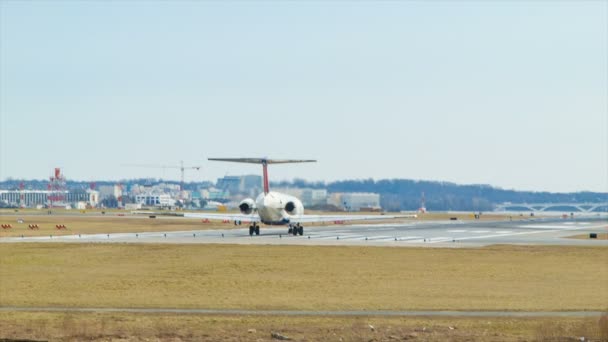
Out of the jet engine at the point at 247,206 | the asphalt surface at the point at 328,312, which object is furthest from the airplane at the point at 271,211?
the asphalt surface at the point at 328,312

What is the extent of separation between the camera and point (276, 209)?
97312mm

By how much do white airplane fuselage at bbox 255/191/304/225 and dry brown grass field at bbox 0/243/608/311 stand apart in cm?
2075

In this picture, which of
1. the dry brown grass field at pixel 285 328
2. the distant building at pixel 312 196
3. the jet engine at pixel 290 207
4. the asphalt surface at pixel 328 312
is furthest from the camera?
the distant building at pixel 312 196

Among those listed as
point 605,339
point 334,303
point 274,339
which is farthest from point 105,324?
point 605,339

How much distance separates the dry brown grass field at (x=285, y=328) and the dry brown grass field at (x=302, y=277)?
3.71 m

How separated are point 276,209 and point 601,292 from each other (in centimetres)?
5423

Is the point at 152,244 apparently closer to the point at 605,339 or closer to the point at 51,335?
the point at 51,335

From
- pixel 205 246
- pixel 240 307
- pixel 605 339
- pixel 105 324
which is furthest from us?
pixel 205 246

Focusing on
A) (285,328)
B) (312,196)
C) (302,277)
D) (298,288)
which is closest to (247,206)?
(302,277)

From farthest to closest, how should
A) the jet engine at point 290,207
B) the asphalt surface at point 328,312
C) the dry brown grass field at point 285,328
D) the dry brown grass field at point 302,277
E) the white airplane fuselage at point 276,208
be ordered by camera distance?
1. the jet engine at point 290,207
2. the white airplane fuselage at point 276,208
3. the dry brown grass field at point 302,277
4. the asphalt surface at point 328,312
5. the dry brown grass field at point 285,328

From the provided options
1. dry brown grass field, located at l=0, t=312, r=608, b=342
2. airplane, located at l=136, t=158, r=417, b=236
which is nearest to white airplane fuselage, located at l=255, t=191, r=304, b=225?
airplane, located at l=136, t=158, r=417, b=236

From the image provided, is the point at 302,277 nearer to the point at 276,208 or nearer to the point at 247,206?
the point at 276,208

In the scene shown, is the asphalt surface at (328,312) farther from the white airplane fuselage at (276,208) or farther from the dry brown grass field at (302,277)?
the white airplane fuselage at (276,208)

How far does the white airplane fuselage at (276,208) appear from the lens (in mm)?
96188
